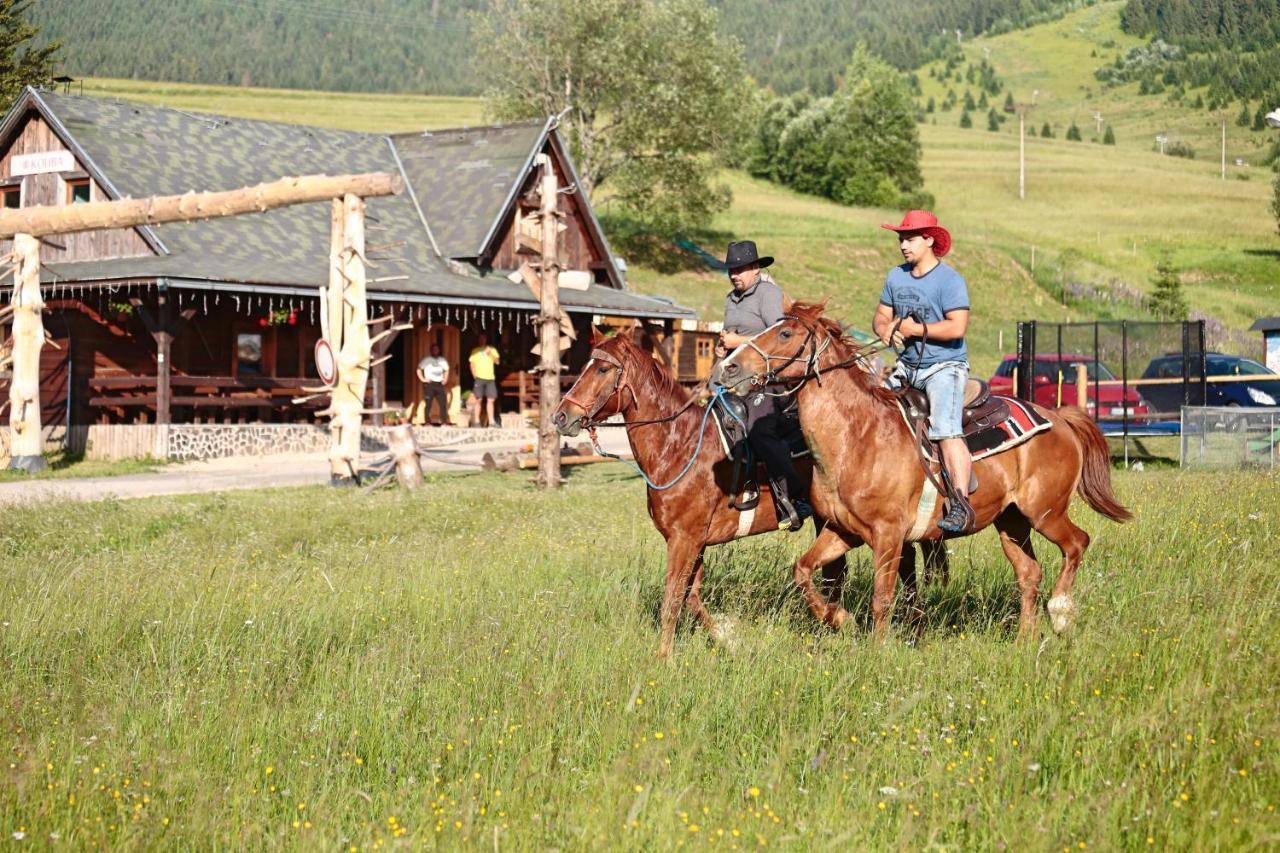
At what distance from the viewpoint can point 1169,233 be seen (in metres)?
78.2

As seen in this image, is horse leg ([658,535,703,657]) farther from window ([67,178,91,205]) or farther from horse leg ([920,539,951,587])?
window ([67,178,91,205])

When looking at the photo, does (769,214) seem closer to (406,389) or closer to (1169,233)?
(1169,233)

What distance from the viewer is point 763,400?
360 inches

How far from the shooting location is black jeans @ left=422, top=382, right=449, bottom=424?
30.6 metres

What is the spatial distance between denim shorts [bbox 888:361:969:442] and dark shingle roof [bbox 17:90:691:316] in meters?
19.7

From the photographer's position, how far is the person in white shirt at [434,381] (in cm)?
2986

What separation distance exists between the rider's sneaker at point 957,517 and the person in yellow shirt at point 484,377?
22.9 m

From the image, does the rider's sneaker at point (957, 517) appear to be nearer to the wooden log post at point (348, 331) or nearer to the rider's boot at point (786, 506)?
the rider's boot at point (786, 506)

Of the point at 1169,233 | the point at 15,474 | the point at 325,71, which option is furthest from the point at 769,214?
the point at 325,71

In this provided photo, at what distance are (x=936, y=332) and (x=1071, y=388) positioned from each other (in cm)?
1853

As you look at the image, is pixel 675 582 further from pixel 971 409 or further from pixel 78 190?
pixel 78 190

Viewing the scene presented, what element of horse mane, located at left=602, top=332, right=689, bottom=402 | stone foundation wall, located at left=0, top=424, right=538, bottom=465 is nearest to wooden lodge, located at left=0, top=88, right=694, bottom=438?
stone foundation wall, located at left=0, top=424, right=538, bottom=465

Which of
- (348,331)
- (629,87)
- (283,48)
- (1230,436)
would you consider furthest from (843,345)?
(283,48)

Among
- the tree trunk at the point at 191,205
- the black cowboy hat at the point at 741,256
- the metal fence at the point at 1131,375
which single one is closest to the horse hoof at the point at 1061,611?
the black cowboy hat at the point at 741,256
